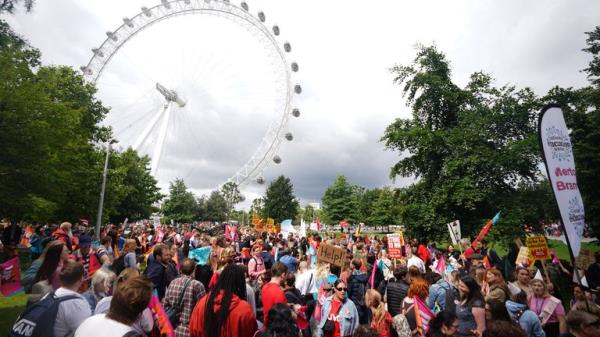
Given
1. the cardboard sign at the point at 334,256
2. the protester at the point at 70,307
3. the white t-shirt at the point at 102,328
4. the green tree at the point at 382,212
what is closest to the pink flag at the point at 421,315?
the cardboard sign at the point at 334,256

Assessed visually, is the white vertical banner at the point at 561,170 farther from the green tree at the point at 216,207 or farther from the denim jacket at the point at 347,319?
the green tree at the point at 216,207

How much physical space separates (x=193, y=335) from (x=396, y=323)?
287 cm

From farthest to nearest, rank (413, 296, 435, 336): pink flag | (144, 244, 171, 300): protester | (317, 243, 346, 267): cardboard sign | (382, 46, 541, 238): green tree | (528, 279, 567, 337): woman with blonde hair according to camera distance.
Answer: (382, 46, 541, 238): green tree, (317, 243, 346, 267): cardboard sign, (144, 244, 171, 300): protester, (528, 279, 567, 337): woman with blonde hair, (413, 296, 435, 336): pink flag

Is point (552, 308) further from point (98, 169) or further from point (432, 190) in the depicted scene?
point (98, 169)

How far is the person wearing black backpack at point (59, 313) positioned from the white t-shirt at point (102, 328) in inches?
24.1

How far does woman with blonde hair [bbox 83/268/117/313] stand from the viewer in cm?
475

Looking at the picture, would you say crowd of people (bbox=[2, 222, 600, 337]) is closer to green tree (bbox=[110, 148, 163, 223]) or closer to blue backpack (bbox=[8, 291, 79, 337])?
blue backpack (bbox=[8, 291, 79, 337])

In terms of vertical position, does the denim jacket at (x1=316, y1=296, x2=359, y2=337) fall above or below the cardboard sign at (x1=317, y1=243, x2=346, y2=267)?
below

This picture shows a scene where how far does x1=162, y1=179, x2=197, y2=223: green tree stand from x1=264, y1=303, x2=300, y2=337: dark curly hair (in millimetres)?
85980

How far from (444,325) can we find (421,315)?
112cm

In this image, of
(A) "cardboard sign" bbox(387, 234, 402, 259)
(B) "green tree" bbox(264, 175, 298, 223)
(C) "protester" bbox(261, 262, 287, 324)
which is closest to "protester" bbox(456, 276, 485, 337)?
(C) "protester" bbox(261, 262, 287, 324)

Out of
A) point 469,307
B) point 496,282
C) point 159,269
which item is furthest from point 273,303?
point 496,282

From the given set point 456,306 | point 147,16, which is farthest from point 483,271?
point 147,16

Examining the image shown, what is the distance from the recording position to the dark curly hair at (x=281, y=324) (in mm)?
3424
